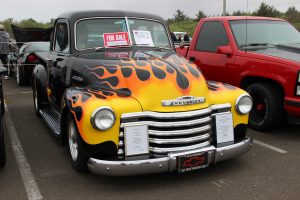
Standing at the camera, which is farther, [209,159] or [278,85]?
[278,85]

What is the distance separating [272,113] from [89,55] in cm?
286

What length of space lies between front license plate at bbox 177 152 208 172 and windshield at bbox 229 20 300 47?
298 cm

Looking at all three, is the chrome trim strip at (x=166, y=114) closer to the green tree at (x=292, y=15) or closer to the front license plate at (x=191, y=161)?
the front license plate at (x=191, y=161)

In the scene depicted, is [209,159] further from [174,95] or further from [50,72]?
[50,72]

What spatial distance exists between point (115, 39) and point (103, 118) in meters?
1.71

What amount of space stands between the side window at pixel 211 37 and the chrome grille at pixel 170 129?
9.50 ft

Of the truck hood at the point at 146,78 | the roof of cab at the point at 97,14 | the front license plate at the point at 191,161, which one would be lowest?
the front license plate at the point at 191,161

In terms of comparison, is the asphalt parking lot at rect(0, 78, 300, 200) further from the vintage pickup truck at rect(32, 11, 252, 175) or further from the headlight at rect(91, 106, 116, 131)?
the headlight at rect(91, 106, 116, 131)

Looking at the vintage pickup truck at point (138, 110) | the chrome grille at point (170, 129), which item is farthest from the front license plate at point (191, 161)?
the chrome grille at point (170, 129)

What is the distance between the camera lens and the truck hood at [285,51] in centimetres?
556

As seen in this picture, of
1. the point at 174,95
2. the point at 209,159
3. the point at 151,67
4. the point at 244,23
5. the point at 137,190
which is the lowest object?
the point at 137,190

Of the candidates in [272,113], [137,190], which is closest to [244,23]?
[272,113]

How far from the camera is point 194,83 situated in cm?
419

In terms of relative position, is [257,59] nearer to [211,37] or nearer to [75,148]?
[211,37]
